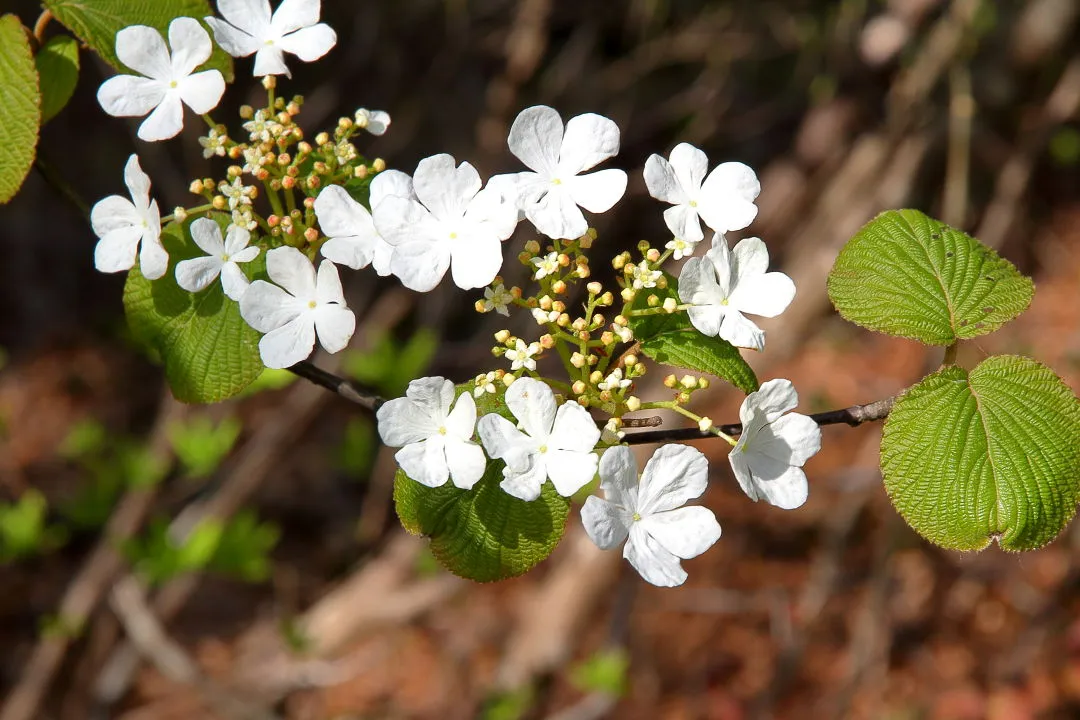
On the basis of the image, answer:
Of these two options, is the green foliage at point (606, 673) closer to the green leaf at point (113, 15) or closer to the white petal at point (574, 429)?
the white petal at point (574, 429)

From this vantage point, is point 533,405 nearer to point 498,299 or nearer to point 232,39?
point 498,299

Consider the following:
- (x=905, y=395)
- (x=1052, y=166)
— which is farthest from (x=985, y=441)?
(x=1052, y=166)

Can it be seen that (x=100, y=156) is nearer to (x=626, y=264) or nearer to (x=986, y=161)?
(x=626, y=264)

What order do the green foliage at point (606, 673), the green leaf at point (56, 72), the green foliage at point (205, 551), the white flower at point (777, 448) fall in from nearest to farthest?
the white flower at point (777, 448) → the green leaf at point (56, 72) → the green foliage at point (205, 551) → the green foliage at point (606, 673)

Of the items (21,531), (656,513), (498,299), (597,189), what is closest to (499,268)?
(498,299)

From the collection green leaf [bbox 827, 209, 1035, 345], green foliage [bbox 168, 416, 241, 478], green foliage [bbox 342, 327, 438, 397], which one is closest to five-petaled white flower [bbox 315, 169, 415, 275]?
green leaf [bbox 827, 209, 1035, 345]

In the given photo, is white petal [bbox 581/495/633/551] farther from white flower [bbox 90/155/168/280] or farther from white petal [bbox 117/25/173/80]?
white petal [bbox 117/25/173/80]

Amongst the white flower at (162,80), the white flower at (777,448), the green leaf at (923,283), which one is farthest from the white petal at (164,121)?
the green leaf at (923,283)
